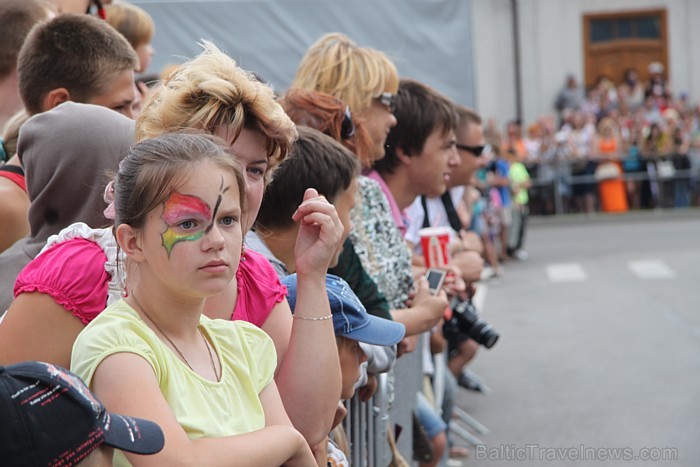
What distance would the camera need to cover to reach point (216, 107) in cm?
283

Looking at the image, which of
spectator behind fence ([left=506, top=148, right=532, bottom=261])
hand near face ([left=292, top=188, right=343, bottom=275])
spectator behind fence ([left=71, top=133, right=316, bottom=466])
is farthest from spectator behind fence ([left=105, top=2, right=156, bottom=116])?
spectator behind fence ([left=506, top=148, right=532, bottom=261])

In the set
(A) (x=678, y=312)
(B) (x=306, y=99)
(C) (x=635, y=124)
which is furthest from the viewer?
(C) (x=635, y=124)

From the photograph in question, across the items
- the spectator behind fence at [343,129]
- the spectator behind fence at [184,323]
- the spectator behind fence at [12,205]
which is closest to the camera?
the spectator behind fence at [184,323]

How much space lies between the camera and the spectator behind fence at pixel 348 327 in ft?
10.6

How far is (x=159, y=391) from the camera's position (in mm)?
2176

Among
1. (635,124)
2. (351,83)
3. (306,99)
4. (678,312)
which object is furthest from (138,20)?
(635,124)

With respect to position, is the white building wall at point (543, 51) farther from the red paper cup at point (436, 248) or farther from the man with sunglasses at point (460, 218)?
the red paper cup at point (436, 248)

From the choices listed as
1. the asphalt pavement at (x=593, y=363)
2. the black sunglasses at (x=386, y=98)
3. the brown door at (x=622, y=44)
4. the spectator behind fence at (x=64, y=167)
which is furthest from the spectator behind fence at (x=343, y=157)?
the brown door at (x=622, y=44)

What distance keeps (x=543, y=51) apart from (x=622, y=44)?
2218 mm

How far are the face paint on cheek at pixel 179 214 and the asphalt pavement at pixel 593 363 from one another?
449 centimetres

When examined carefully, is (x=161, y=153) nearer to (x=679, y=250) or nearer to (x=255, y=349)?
(x=255, y=349)

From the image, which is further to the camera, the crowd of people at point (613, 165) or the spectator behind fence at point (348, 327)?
the crowd of people at point (613, 165)

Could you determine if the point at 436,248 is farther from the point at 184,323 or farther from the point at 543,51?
the point at 543,51

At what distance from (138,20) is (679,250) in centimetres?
1305
